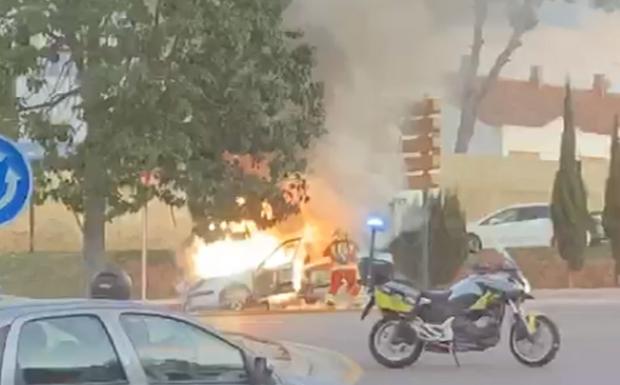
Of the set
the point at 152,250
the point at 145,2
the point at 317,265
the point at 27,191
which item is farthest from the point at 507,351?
the point at 152,250

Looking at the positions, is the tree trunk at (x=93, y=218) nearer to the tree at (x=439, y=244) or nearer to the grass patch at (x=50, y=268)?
the grass patch at (x=50, y=268)

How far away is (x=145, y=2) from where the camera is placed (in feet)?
42.0

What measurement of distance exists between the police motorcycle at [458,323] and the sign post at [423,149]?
1580cm

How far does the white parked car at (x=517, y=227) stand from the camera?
→ 31844mm

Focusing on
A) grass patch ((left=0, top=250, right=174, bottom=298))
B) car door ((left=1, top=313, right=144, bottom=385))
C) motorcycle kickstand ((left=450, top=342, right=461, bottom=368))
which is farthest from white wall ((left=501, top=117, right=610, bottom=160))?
car door ((left=1, top=313, right=144, bottom=385))

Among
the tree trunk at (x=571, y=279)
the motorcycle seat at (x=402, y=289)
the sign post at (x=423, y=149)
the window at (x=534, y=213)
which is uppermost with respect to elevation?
the sign post at (x=423, y=149)

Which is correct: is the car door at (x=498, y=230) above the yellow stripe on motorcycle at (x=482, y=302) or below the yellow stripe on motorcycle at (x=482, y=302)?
above

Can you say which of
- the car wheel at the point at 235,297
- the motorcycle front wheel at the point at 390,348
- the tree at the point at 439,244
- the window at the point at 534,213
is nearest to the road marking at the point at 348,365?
the motorcycle front wheel at the point at 390,348

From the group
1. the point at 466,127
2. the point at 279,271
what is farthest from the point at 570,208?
the point at 279,271

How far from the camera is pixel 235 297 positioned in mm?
25062

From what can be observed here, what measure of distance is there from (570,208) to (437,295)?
1796 cm

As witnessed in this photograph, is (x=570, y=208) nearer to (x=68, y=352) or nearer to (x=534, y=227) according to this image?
(x=534, y=227)

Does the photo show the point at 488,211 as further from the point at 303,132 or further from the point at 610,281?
the point at 303,132

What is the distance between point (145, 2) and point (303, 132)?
2267 millimetres
